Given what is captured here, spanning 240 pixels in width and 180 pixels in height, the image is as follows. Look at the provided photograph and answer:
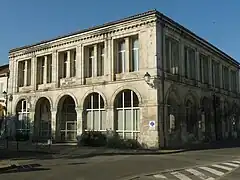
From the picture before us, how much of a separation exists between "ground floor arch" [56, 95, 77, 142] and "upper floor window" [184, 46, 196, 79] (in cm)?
1242

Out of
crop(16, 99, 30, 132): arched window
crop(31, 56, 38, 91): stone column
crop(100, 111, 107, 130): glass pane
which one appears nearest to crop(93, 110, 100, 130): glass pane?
crop(100, 111, 107, 130): glass pane

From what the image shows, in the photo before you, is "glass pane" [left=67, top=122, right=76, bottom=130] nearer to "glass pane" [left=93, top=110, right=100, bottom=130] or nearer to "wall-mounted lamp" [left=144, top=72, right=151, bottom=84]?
"glass pane" [left=93, top=110, right=100, bottom=130]

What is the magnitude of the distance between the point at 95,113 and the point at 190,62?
36.9 ft

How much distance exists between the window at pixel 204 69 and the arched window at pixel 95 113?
12192 millimetres

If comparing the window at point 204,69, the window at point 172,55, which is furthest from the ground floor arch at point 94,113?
the window at point 204,69

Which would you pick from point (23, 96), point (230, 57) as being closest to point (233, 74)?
point (230, 57)

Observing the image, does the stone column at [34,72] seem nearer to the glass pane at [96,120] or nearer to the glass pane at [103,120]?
the glass pane at [96,120]

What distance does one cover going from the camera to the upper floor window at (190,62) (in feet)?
108

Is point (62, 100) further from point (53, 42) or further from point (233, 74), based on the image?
point (233, 74)

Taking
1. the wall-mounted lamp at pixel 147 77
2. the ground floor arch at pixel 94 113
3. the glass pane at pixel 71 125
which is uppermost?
the wall-mounted lamp at pixel 147 77

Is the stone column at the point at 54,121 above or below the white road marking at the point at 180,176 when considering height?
above

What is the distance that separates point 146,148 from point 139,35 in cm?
976

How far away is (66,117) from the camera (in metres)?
34.9

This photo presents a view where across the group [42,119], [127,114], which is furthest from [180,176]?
[42,119]
